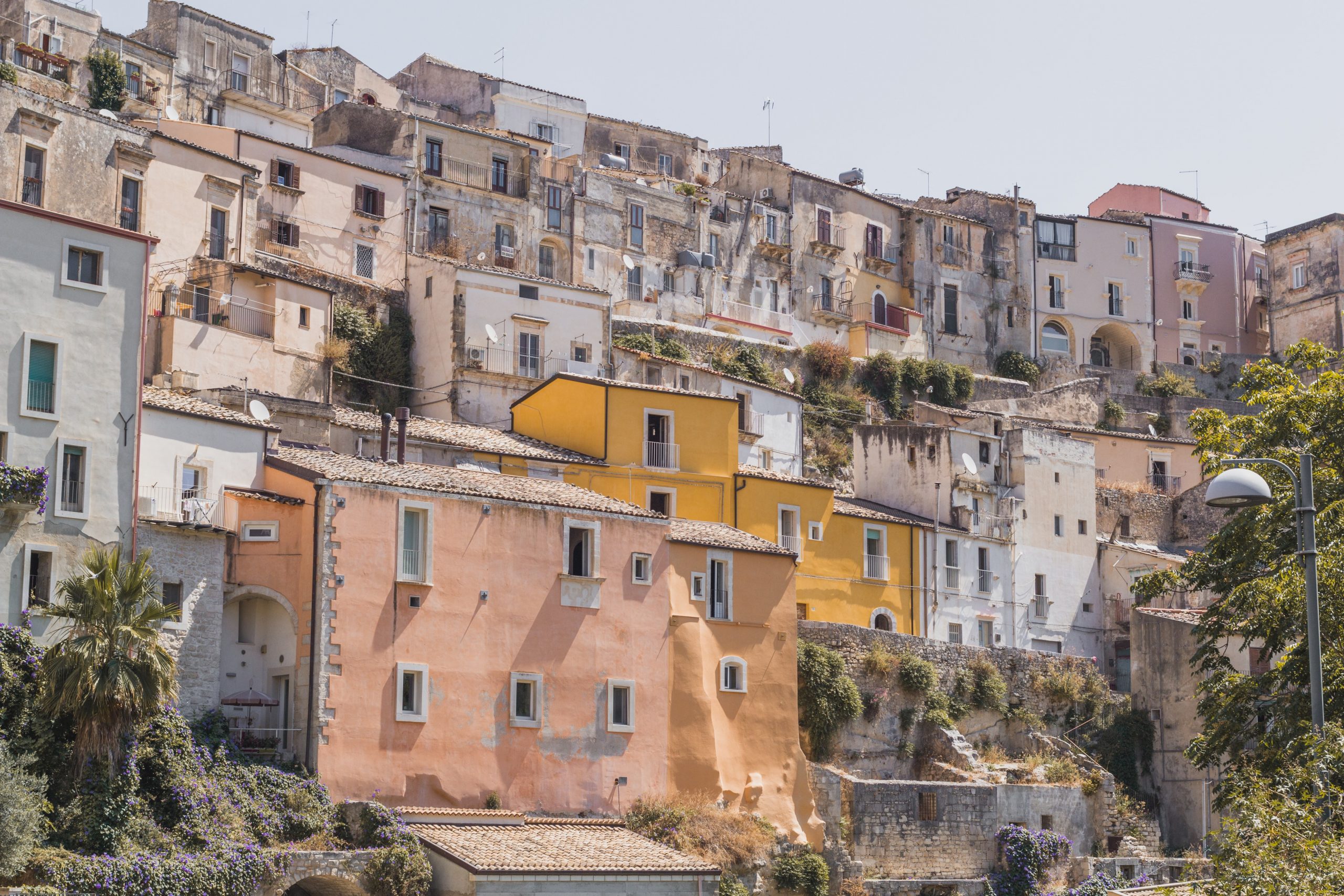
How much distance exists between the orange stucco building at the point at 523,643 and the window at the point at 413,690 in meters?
0.04

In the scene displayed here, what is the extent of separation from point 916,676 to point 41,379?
25139 millimetres

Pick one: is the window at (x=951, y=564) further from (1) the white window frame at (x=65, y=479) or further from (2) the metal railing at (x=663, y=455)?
(1) the white window frame at (x=65, y=479)

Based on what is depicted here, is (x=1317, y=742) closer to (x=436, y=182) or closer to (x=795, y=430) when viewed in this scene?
(x=795, y=430)

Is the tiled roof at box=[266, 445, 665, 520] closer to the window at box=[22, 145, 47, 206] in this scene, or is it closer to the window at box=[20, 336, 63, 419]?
the window at box=[20, 336, 63, 419]

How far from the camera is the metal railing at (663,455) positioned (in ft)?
172

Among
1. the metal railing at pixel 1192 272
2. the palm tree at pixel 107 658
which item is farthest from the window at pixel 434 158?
the metal railing at pixel 1192 272

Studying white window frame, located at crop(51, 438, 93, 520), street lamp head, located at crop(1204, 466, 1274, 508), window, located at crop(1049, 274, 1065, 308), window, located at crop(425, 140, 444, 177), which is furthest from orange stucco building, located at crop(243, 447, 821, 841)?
window, located at crop(1049, 274, 1065, 308)

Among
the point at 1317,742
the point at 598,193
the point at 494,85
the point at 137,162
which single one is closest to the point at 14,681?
the point at 1317,742

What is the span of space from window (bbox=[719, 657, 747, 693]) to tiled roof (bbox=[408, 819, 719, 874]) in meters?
5.91

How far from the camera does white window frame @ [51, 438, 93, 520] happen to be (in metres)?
36.2

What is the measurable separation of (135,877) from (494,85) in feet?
196

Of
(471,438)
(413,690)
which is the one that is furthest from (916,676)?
(413,690)

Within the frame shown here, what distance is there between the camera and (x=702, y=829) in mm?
41906

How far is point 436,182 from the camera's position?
72.2 meters
